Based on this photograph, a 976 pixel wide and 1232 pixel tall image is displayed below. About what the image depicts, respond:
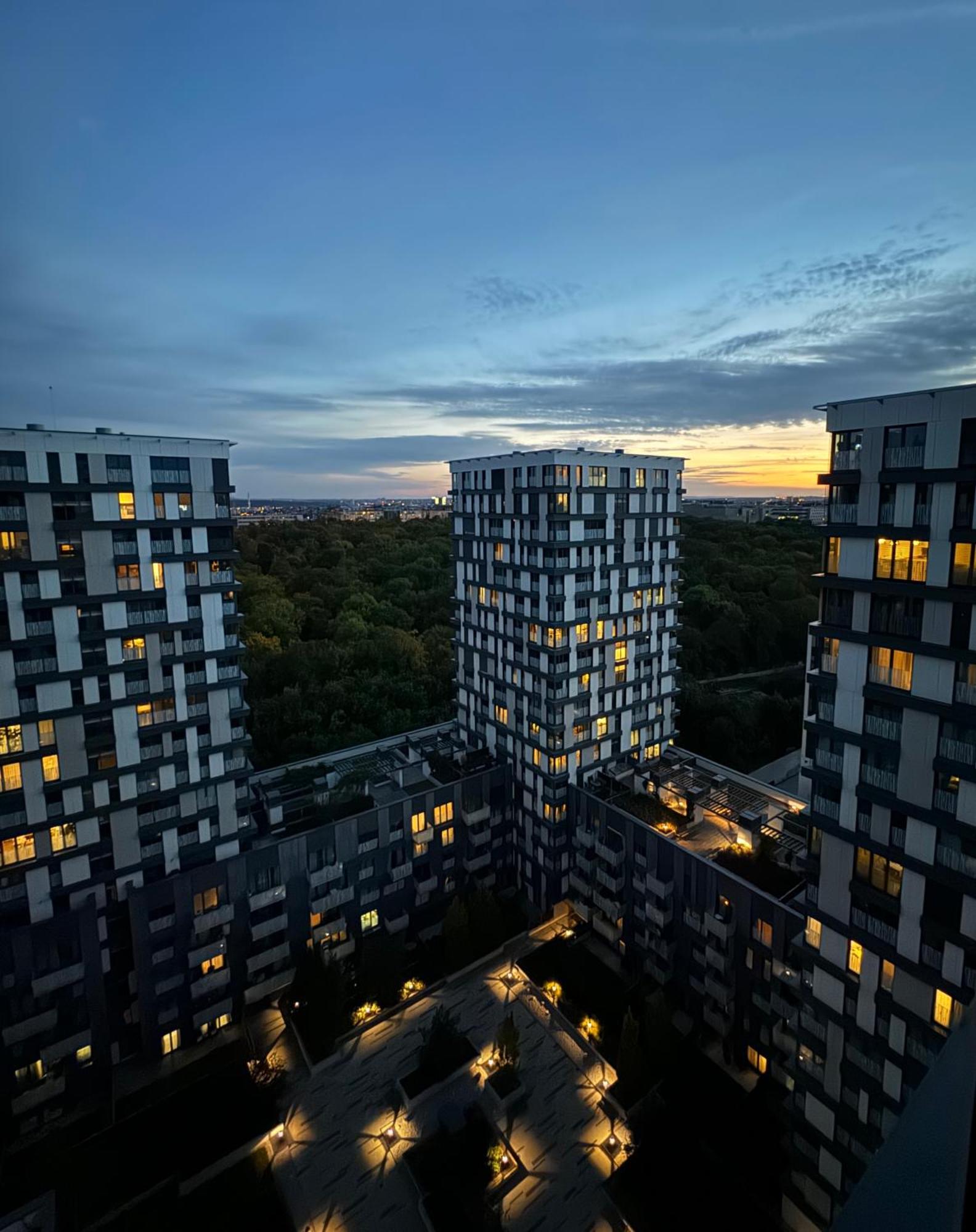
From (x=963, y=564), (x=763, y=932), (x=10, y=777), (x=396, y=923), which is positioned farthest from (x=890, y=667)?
(x=10, y=777)

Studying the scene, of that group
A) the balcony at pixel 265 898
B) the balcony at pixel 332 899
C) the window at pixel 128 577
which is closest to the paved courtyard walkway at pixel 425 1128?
the balcony at pixel 332 899

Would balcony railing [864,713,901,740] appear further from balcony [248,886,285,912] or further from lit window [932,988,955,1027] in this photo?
balcony [248,886,285,912]

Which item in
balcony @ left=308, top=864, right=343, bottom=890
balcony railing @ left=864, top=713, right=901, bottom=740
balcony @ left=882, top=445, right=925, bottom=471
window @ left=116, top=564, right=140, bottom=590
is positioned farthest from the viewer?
balcony @ left=308, top=864, right=343, bottom=890

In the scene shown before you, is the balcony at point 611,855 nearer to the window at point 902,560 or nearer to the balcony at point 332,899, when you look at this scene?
the balcony at point 332,899

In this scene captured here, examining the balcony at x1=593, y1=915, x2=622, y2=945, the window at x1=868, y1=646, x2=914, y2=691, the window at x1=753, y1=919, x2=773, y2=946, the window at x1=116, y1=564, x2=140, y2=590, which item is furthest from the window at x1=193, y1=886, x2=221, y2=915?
the window at x1=868, y1=646, x2=914, y2=691

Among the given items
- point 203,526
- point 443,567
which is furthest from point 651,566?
point 443,567
